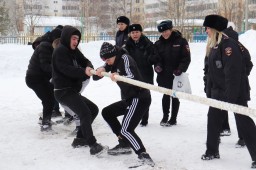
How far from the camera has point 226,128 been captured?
622 cm

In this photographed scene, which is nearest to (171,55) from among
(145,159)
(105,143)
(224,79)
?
(105,143)

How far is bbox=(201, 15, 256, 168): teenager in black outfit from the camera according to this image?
173 inches

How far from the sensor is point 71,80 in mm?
5484

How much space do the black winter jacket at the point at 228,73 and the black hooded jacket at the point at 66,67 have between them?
1.76 m

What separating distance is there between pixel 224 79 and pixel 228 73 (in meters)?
0.23

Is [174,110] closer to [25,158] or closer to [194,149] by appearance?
[194,149]

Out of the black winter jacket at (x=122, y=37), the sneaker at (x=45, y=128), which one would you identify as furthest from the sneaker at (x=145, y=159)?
the black winter jacket at (x=122, y=37)

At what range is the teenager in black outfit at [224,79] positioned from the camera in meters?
4.38

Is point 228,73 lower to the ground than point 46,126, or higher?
higher

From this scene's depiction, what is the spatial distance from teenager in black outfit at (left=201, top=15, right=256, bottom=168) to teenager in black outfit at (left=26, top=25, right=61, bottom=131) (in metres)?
2.97

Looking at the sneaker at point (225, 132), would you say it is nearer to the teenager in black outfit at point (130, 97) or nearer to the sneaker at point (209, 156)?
the sneaker at point (209, 156)

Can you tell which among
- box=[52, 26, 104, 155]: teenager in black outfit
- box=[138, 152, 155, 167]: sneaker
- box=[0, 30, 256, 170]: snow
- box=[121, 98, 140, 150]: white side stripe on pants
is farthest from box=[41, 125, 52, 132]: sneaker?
box=[138, 152, 155, 167]: sneaker

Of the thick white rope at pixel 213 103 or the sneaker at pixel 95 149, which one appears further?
the sneaker at pixel 95 149

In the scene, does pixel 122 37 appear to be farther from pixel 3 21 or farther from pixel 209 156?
pixel 3 21
